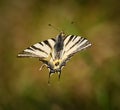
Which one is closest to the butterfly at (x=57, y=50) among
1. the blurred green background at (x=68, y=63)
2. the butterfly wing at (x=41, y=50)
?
the butterfly wing at (x=41, y=50)

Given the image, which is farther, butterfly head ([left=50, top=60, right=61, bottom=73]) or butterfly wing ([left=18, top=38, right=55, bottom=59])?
butterfly wing ([left=18, top=38, right=55, bottom=59])

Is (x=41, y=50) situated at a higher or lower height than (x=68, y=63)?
lower

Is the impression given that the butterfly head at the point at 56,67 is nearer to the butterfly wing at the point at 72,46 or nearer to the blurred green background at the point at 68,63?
the butterfly wing at the point at 72,46

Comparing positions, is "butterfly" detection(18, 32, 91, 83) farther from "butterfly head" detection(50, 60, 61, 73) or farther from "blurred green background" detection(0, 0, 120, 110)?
"blurred green background" detection(0, 0, 120, 110)

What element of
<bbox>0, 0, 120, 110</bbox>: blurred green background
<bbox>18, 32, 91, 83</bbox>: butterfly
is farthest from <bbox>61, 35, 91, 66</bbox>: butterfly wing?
<bbox>0, 0, 120, 110</bbox>: blurred green background

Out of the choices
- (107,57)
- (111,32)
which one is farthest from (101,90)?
(111,32)

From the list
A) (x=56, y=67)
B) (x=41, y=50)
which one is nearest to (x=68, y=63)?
(x=41, y=50)

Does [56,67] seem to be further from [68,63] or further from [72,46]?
[68,63]

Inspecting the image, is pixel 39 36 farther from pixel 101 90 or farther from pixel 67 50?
pixel 67 50
